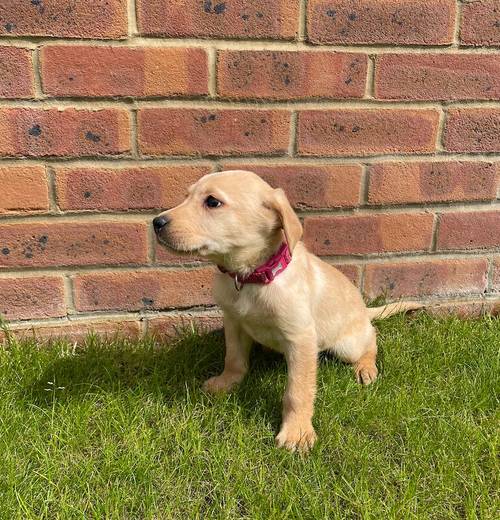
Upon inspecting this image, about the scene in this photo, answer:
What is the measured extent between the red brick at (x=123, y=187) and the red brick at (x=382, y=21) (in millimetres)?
729

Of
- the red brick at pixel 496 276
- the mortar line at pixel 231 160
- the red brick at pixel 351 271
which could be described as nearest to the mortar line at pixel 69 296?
the mortar line at pixel 231 160

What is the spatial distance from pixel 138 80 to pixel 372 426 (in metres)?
1.56

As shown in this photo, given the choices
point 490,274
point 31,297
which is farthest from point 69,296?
point 490,274

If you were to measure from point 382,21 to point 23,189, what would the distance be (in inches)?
61.8

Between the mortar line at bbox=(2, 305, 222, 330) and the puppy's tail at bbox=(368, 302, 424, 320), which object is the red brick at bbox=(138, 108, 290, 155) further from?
the puppy's tail at bbox=(368, 302, 424, 320)

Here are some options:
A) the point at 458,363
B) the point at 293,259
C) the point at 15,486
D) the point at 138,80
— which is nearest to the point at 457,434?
the point at 458,363

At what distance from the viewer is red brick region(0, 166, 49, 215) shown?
219cm

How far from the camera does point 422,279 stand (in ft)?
8.99

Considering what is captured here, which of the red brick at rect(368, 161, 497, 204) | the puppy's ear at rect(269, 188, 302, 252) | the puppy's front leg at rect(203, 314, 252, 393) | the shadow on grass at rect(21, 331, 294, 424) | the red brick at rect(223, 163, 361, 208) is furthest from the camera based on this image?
the red brick at rect(368, 161, 497, 204)

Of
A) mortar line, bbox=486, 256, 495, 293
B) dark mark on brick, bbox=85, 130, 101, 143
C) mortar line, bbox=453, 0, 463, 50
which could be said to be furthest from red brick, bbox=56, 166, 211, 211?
mortar line, bbox=486, 256, 495, 293

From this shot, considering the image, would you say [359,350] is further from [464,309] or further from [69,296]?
[69,296]

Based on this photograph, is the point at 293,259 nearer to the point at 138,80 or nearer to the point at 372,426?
the point at 372,426

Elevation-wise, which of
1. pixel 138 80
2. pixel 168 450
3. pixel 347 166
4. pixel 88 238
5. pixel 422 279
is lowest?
pixel 168 450

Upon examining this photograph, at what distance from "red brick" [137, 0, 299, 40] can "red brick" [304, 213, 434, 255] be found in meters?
0.81
